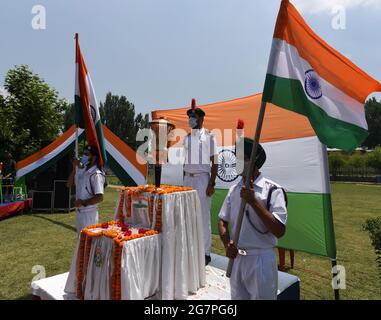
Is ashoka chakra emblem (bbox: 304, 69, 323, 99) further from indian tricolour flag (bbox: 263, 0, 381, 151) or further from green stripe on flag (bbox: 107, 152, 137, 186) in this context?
green stripe on flag (bbox: 107, 152, 137, 186)

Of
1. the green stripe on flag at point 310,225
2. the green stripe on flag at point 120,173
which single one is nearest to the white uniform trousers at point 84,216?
the green stripe on flag at point 120,173

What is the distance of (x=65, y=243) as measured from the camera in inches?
293

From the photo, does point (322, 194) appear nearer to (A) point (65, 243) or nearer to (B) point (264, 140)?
(B) point (264, 140)

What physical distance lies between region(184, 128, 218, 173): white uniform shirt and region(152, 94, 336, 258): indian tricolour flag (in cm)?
161

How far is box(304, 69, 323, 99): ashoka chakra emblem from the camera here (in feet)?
8.97

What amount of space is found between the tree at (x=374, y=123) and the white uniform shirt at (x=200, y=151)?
75.3m

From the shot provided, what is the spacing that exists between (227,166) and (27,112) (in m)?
18.8

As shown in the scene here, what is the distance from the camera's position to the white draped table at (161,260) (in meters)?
3.28

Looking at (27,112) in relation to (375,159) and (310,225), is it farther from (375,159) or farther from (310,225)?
(375,159)

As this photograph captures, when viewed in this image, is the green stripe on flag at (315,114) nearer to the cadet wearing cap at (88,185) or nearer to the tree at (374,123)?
the cadet wearing cap at (88,185)

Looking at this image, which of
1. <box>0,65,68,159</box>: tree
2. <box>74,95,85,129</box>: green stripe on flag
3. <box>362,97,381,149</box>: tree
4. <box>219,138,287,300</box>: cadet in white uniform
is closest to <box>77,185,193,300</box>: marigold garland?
<box>219,138,287,300</box>: cadet in white uniform

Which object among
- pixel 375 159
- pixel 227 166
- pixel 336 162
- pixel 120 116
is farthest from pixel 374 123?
pixel 227 166
